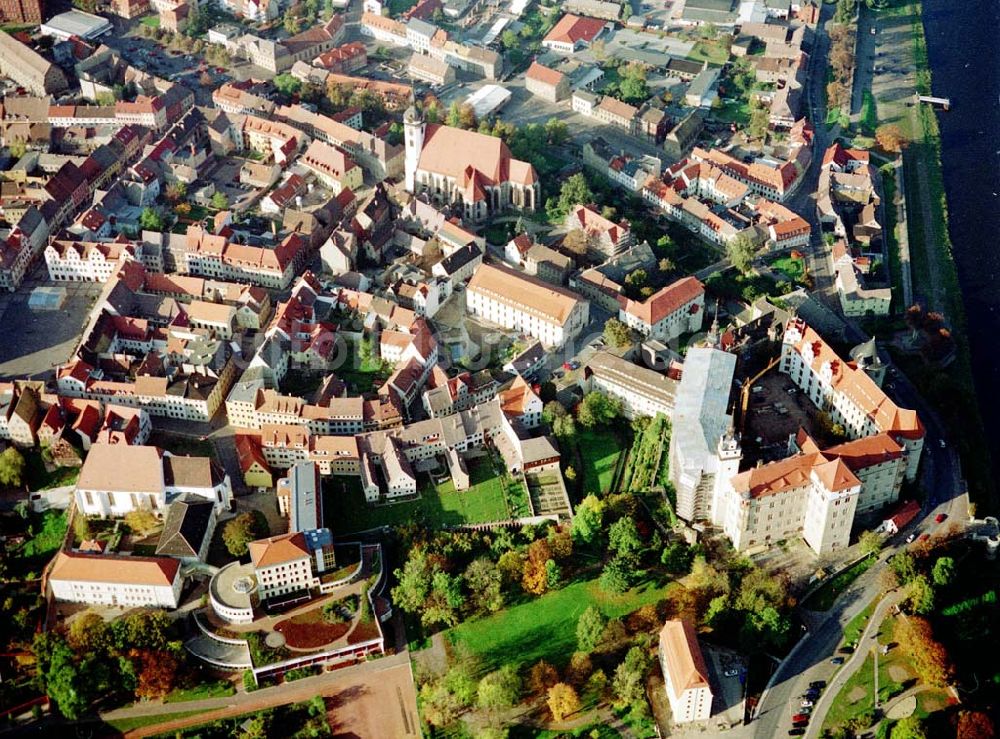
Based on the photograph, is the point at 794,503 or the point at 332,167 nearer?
the point at 794,503

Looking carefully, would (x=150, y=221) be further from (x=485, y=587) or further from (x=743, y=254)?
(x=743, y=254)

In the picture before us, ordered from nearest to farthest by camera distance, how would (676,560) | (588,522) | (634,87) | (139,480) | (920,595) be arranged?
1. (920,595)
2. (676,560)
3. (588,522)
4. (139,480)
5. (634,87)

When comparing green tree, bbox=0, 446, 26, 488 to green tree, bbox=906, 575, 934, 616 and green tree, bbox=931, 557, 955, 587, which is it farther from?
green tree, bbox=931, 557, 955, 587

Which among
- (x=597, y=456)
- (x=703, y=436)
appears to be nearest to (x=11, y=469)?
(x=597, y=456)

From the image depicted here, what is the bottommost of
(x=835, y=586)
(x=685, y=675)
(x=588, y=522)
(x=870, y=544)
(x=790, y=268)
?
(x=835, y=586)

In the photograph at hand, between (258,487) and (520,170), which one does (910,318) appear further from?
(258,487)

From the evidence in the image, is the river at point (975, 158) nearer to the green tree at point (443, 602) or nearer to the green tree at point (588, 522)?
the green tree at point (588, 522)
